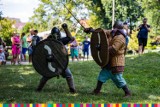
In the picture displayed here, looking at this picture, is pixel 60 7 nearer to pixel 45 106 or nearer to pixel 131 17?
pixel 131 17

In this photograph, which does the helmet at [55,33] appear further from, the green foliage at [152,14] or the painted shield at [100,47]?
the green foliage at [152,14]

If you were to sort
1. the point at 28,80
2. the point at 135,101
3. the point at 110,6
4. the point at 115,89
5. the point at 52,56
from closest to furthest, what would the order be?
the point at 135,101 → the point at 52,56 → the point at 115,89 → the point at 28,80 → the point at 110,6

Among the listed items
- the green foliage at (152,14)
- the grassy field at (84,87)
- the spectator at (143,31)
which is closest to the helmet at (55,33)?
the grassy field at (84,87)

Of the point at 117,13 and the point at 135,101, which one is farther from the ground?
the point at 117,13

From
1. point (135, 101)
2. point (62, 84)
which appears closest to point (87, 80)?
point (62, 84)

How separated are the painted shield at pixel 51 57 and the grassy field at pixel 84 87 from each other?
0.54m

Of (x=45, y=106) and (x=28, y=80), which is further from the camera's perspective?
(x=28, y=80)

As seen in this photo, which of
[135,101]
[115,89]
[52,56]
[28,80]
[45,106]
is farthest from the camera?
[28,80]

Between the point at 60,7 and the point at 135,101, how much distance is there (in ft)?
158

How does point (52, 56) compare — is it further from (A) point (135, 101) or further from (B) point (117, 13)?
(B) point (117, 13)

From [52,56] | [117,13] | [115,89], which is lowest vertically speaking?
[115,89]

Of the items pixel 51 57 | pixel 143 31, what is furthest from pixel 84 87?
pixel 143 31

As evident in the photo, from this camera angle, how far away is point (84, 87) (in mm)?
10180

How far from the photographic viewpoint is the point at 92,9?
55500 millimetres
